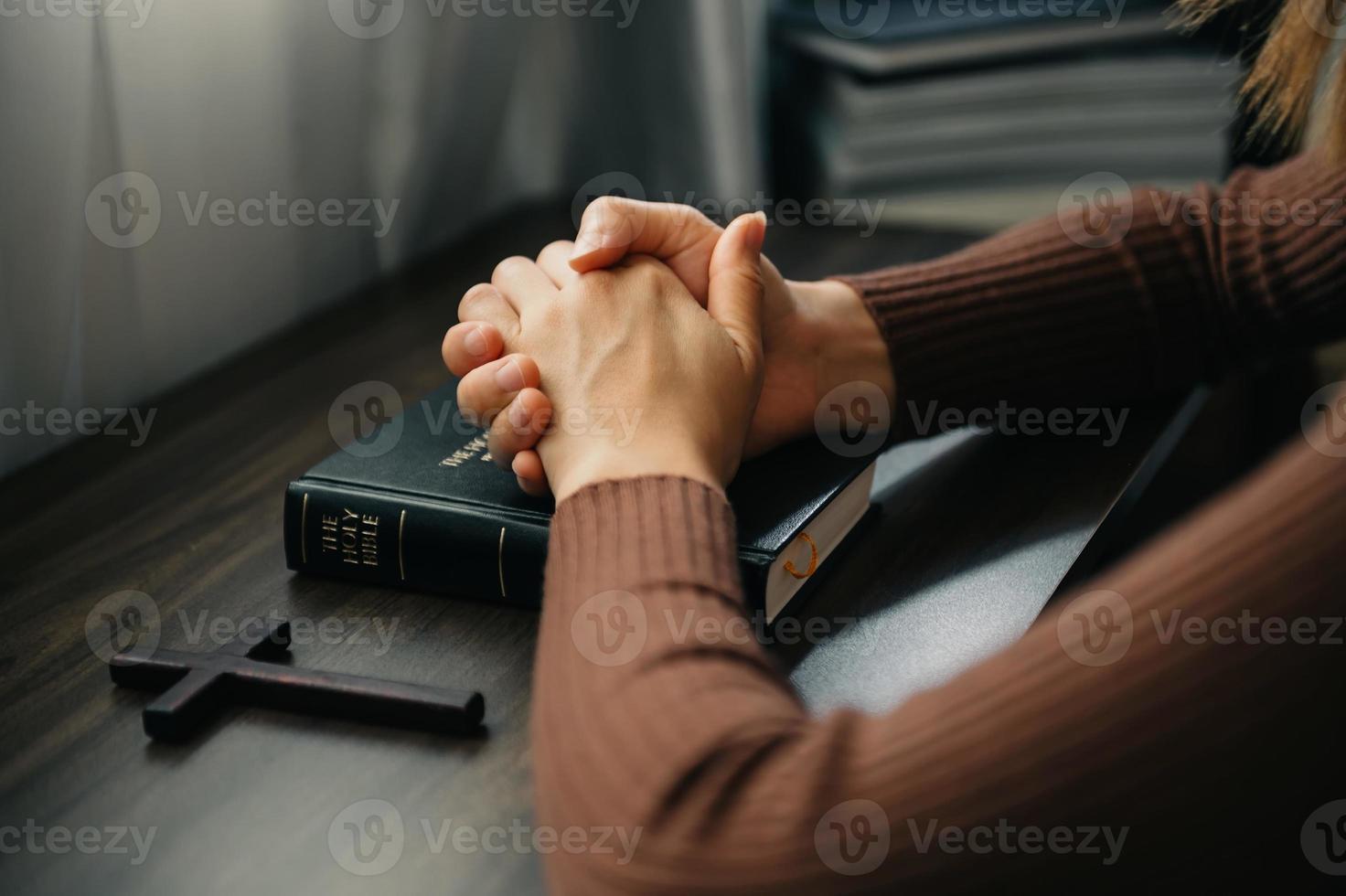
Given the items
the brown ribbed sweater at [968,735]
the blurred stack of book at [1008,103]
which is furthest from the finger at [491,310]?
the blurred stack of book at [1008,103]

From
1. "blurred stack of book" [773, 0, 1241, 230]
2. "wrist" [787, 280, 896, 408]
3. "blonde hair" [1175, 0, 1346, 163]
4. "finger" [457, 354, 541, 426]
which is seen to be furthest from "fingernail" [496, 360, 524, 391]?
"blurred stack of book" [773, 0, 1241, 230]

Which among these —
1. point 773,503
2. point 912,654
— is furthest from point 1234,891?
point 773,503

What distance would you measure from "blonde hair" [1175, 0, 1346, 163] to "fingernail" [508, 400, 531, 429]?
0.48 m

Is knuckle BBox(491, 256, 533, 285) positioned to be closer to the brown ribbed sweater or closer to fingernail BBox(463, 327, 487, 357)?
fingernail BBox(463, 327, 487, 357)

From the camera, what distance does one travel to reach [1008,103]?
1398mm

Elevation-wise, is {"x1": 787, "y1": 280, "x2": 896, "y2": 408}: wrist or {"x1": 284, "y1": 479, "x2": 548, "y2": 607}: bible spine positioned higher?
{"x1": 787, "y1": 280, "x2": 896, "y2": 408}: wrist

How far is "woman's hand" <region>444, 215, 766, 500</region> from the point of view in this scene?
2.20 ft

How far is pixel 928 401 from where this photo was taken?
891 mm

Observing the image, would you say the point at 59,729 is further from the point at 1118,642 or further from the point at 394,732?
the point at 1118,642

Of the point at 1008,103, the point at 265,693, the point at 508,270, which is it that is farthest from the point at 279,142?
the point at 1008,103

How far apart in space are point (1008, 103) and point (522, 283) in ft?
2.58

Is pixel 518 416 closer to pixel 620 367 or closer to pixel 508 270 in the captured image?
pixel 620 367

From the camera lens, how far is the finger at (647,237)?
785 millimetres

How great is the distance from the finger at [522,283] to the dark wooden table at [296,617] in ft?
0.61
